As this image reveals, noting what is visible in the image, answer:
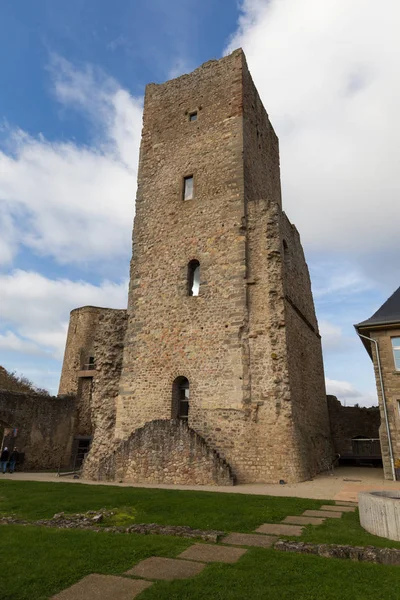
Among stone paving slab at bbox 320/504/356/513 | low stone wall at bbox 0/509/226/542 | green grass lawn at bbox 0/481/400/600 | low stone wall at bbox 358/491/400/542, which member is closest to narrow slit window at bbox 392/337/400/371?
stone paving slab at bbox 320/504/356/513

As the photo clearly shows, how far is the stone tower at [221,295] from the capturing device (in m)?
12.2

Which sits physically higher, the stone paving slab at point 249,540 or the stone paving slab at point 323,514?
the stone paving slab at point 323,514

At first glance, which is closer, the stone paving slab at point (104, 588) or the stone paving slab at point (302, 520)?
the stone paving slab at point (104, 588)

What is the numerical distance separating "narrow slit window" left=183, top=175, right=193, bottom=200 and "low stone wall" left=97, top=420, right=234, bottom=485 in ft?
28.3

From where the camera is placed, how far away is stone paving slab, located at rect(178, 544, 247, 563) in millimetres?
4188

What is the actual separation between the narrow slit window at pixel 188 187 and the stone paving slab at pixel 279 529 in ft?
41.1

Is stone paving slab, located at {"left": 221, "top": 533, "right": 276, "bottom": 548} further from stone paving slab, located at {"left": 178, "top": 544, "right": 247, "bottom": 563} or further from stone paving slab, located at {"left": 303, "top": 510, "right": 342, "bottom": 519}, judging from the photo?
stone paving slab, located at {"left": 303, "top": 510, "right": 342, "bottom": 519}

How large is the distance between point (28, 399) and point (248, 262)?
1181 cm

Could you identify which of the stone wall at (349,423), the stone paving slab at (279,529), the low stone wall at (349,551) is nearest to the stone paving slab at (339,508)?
the stone paving slab at (279,529)

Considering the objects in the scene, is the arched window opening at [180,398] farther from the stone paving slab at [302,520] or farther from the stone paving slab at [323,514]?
the stone paving slab at [302,520]

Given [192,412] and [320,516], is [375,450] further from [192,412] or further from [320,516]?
[320,516]

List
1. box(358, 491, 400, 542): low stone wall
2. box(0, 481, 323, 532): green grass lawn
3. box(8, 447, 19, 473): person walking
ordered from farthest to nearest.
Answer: box(8, 447, 19, 473): person walking → box(0, 481, 323, 532): green grass lawn → box(358, 491, 400, 542): low stone wall

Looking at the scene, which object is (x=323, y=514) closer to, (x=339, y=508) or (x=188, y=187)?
(x=339, y=508)

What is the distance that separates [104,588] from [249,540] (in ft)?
6.74
